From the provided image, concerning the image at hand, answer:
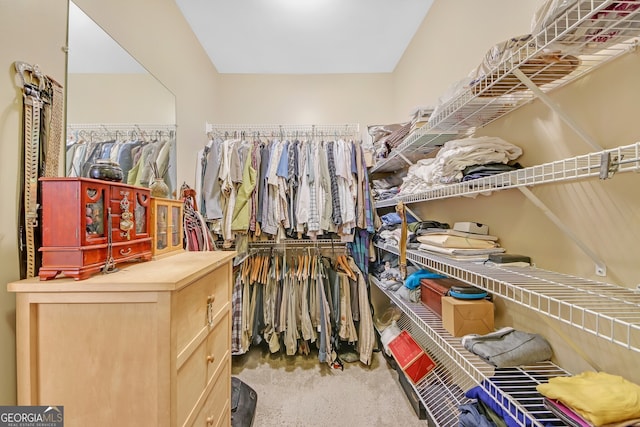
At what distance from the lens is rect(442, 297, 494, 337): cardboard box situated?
1161 millimetres

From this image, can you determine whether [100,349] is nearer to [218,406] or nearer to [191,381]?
[191,381]

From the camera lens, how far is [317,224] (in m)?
2.05

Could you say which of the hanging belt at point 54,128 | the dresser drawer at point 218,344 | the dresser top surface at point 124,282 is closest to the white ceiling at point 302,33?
the hanging belt at point 54,128

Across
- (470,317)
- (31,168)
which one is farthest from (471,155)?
(31,168)

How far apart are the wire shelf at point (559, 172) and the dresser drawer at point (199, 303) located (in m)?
1.05

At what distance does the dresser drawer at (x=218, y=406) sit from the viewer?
909 mm

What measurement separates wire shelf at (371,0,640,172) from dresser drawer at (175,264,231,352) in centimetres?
119

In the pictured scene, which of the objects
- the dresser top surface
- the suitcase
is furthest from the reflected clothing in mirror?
the suitcase

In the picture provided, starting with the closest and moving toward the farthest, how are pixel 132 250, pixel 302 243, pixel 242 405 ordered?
1. pixel 132 250
2. pixel 242 405
3. pixel 302 243

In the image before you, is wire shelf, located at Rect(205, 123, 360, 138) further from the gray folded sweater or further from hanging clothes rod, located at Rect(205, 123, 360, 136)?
the gray folded sweater

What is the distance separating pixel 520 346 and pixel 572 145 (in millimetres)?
754

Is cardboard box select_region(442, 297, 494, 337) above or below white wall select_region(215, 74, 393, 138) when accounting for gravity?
below

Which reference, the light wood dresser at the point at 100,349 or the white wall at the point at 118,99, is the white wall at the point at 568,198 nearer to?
the light wood dresser at the point at 100,349

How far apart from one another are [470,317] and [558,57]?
1.02 meters
